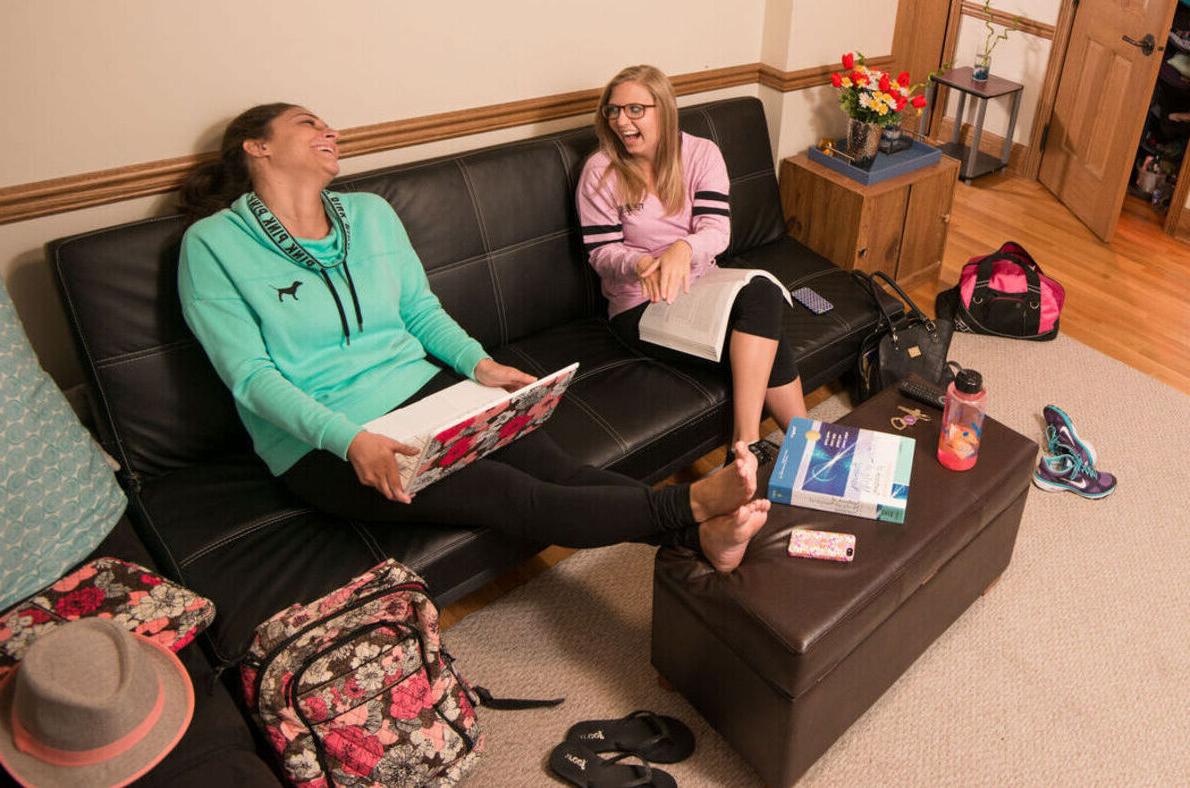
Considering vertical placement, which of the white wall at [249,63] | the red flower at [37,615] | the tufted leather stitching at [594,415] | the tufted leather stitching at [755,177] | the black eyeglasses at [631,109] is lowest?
the tufted leather stitching at [594,415]

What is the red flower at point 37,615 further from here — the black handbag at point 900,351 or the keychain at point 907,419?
the black handbag at point 900,351

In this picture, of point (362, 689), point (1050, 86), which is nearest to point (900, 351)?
point (362, 689)

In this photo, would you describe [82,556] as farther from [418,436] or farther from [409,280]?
[409,280]

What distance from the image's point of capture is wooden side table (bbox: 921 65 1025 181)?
Answer: 3.95 m

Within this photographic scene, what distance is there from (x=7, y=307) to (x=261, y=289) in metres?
0.42

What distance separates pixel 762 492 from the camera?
1.73 metres

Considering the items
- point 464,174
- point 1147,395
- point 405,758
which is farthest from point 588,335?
point 1147,395

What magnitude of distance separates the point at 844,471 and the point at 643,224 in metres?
0.86

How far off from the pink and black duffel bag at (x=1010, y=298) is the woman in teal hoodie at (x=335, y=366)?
1.69 m

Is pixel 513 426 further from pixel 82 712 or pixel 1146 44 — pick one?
pixel 1146 44

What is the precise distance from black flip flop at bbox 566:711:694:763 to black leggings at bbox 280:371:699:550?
354mm

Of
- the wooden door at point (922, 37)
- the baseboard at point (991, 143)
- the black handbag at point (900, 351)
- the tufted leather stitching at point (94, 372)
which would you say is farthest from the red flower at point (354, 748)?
the baseboard at point (991, 143)

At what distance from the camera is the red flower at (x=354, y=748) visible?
4.84 ft

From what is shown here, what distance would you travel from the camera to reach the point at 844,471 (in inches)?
68.3
